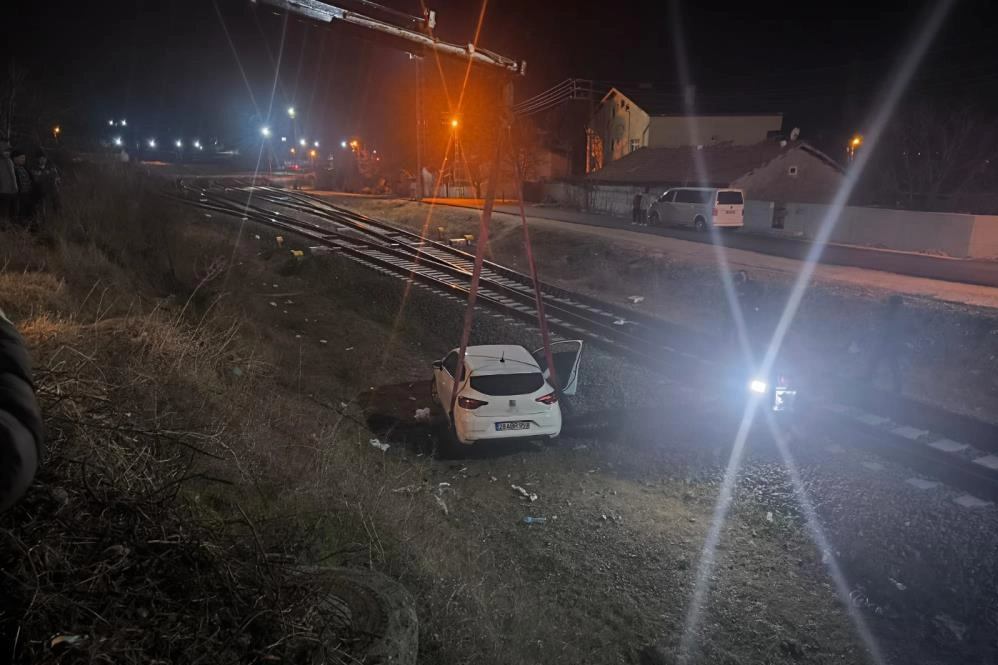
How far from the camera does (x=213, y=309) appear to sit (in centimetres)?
1226

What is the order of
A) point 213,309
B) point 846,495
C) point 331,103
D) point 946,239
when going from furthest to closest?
point 331,103
point 946,239
point 213,309
point 846,495

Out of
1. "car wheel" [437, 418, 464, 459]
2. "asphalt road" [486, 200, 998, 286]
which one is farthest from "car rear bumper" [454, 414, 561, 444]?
"asphalt road" [486, 200, 998, 286]

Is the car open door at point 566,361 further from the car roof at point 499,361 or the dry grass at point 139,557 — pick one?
the dry grass at point 139,557

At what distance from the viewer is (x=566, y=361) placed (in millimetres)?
9938

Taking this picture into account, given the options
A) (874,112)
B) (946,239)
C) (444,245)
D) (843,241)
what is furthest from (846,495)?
(874,112)

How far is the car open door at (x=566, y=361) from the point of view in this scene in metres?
9.69

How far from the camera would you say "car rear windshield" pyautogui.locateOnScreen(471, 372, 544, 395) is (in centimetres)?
823

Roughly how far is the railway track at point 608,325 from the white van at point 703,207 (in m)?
12.1

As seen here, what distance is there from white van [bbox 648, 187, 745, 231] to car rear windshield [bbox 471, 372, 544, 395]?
2247 centimetres

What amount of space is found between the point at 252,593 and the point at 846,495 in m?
6.44

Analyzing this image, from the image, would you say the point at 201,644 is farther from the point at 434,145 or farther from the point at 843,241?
the point at 434,145

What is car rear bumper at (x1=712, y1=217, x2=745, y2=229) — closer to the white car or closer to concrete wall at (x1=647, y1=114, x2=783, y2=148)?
the white car

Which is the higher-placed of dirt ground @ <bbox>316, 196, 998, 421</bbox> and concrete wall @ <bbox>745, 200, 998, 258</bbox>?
concrete wall @ <bbox>745, 200, 998, 258</bbox>

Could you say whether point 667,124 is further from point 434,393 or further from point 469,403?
point 469,403
